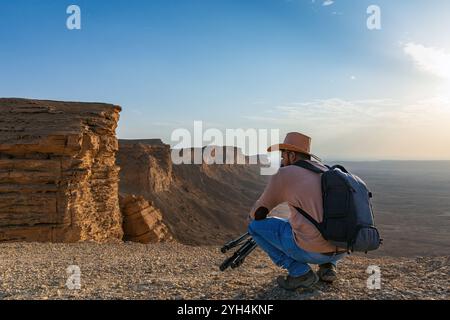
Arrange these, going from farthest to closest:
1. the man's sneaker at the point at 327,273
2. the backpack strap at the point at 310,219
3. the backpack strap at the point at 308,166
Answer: the man's sneaker at the point at 327,273 < the backpack strap at the point at 308,166 < the backpack strap at the point at 310,219

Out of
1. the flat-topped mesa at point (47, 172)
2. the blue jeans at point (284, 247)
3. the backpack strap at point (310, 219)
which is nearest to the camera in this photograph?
the backpack strap at point (310, 219)

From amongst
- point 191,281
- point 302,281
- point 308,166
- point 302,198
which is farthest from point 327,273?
point 191,281

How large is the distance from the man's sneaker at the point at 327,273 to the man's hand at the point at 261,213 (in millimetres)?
1015

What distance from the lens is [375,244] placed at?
4.11 meters

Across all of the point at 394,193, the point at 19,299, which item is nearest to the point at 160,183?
the point at 19,299

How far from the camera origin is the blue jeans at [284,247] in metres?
4.45

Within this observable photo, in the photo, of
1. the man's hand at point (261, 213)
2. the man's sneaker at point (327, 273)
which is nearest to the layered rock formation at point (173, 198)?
the man's sneaker at point (327, 273)

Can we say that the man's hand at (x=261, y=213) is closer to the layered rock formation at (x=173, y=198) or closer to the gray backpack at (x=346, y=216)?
the gray backpack at (x=346, y=216)

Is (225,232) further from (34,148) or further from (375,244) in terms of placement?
(375,244)

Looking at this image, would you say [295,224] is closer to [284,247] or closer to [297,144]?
[284,247]

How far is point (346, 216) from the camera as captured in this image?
4066 mm

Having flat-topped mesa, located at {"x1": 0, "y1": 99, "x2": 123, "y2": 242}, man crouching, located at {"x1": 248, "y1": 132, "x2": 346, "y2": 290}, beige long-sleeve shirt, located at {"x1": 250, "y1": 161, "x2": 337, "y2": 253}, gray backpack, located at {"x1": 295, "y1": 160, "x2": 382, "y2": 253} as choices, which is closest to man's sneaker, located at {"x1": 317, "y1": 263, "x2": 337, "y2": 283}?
man crouching, located at {"x1": 248, "y1": 132, "x2": 346, "y2": 290}

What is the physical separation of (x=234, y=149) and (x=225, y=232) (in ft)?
253

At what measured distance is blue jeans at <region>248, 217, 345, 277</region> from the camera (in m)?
4.45
